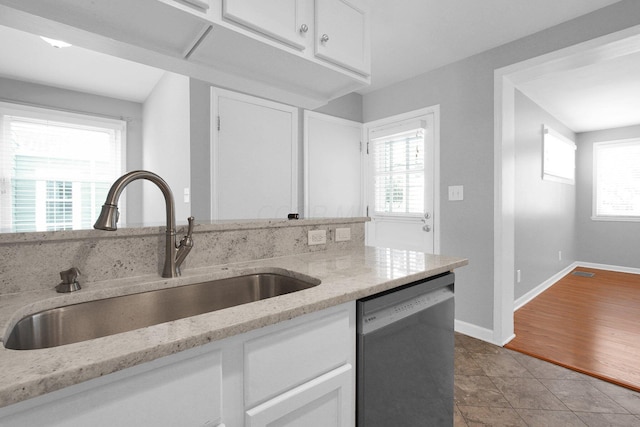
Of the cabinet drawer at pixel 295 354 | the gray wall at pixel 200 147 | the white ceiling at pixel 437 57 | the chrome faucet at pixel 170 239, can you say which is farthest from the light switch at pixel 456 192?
the chrome faucet at pixel 170 239

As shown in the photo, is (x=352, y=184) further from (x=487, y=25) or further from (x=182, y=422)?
(x=182, y=422)

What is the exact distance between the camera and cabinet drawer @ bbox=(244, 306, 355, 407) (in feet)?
2.41

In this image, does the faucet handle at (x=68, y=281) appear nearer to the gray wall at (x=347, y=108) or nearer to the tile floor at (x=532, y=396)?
the tile floor at (x=532, y=396)

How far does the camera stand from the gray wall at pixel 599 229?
4.94 metres

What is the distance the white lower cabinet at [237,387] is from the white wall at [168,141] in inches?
66.1

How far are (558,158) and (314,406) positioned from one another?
515 cm

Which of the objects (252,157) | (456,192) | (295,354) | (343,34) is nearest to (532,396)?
(456,192)

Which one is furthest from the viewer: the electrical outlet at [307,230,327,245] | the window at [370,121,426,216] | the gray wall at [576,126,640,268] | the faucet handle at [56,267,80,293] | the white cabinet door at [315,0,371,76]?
the gray wall at [576,126,640,268]

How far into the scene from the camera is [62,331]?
854mm

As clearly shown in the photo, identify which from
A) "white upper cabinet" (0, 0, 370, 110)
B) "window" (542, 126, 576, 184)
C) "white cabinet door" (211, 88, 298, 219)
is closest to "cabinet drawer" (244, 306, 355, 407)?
"white upper cabinet" (0, 0, 370, 110)

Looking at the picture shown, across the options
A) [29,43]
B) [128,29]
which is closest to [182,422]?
[128,29]

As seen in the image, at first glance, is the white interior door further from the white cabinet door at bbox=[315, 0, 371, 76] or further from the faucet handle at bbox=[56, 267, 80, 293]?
the faucet handle at bbox=[56, 267, 80, 293]

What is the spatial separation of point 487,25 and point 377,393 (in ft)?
8.47

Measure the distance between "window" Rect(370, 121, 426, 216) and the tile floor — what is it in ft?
5.04
